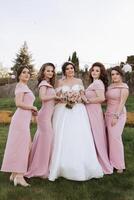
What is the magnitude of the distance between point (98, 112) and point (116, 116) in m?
0.36

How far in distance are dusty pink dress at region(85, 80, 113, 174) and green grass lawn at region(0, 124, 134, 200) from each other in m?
0.27

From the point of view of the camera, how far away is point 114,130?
23.3 feet

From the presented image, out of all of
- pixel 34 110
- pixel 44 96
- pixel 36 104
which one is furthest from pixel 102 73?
pixel 36 104

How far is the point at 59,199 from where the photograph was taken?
545cm

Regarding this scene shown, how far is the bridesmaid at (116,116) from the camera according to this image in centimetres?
707

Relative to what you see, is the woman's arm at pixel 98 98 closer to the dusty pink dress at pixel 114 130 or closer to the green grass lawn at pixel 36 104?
the dusty pink dress at pixel 114 130

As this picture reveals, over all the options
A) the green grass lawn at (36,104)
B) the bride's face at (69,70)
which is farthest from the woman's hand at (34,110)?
the green grass lawn at (36,104)

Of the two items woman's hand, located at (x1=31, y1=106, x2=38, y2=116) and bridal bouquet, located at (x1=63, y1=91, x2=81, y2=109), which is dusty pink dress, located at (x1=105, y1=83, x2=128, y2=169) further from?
woman's hand, located at (x1=31, y1=106, x2=38, y2=116)

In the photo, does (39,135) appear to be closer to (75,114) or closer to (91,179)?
(75,114)

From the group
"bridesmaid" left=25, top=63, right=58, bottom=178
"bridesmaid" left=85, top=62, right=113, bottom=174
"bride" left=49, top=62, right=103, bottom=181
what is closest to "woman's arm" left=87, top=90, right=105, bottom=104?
"bridesmaid" left=85, top=62, right=113, bottom=174

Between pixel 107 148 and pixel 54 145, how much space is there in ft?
3.78

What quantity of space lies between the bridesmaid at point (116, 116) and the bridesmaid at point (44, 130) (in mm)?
1167

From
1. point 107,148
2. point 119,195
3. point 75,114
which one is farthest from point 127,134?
point 119,195

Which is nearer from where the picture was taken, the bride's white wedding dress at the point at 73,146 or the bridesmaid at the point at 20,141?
the bridesmaid at the point at 20,141
